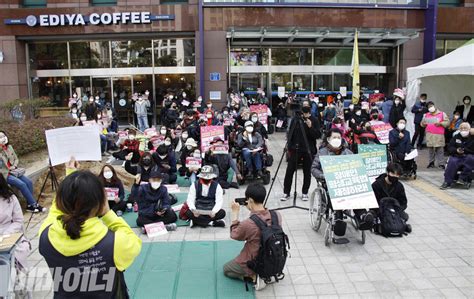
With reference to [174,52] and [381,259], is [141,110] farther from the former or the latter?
Answer: [381,259]

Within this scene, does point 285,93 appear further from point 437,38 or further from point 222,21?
point 437,38

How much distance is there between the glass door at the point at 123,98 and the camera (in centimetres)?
2048

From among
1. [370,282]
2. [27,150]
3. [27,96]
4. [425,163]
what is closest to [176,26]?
[27,96]

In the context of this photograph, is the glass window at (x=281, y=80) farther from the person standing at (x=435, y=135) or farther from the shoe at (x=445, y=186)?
the shoe at (x=445, y=186)

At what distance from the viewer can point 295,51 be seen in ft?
68.0

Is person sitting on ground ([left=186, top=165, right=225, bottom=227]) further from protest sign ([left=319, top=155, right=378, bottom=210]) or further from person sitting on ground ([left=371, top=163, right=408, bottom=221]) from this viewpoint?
person sitting on ground ([left=371, top=163, right=408, bottom=221])

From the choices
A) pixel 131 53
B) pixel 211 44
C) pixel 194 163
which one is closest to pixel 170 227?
pixel 194 163

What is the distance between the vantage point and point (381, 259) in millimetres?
5973

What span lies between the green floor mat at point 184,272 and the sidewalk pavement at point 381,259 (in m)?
0.33

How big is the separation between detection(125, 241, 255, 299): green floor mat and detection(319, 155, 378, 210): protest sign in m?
1.65

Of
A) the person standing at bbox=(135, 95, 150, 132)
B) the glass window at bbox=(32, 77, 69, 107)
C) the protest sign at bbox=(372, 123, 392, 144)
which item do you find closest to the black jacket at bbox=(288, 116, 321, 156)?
the protest sign at bbox=(372, 123, 392, 144)

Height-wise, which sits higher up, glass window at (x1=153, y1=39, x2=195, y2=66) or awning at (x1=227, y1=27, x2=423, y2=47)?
awning at (x1=227, y1=27, x2=423, y2=47)

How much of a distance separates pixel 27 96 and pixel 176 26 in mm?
7779

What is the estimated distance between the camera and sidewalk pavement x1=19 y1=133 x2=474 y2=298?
5.12m
